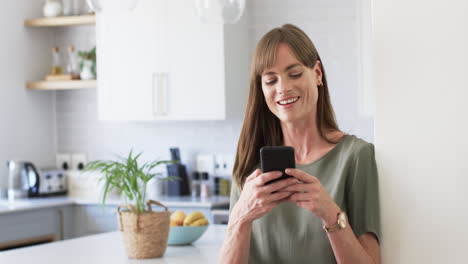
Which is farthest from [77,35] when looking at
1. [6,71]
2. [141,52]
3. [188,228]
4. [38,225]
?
[188,228]

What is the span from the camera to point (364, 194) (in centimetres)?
159

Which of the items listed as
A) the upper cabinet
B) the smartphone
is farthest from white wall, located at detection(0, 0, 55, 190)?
the smartphone

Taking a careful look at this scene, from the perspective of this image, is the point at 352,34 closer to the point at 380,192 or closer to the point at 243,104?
the point at 243,104

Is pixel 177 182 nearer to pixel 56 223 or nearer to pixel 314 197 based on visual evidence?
pixel 56 223

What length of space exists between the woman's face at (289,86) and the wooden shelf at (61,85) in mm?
3899

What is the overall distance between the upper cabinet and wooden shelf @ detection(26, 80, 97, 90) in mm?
280

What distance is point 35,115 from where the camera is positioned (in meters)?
5.89

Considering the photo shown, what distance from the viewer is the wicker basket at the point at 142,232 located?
9.09 ft

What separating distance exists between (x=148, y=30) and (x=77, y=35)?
3.60ft

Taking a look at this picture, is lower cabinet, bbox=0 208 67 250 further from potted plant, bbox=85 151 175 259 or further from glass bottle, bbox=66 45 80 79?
potted plant, bbox=85 151 175 259

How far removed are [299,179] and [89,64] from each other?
4.22 metres

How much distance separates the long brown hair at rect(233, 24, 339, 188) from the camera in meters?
1.70

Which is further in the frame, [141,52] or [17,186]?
[17,186]

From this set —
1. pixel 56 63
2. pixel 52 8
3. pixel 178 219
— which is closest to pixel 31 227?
pixel 56 63
